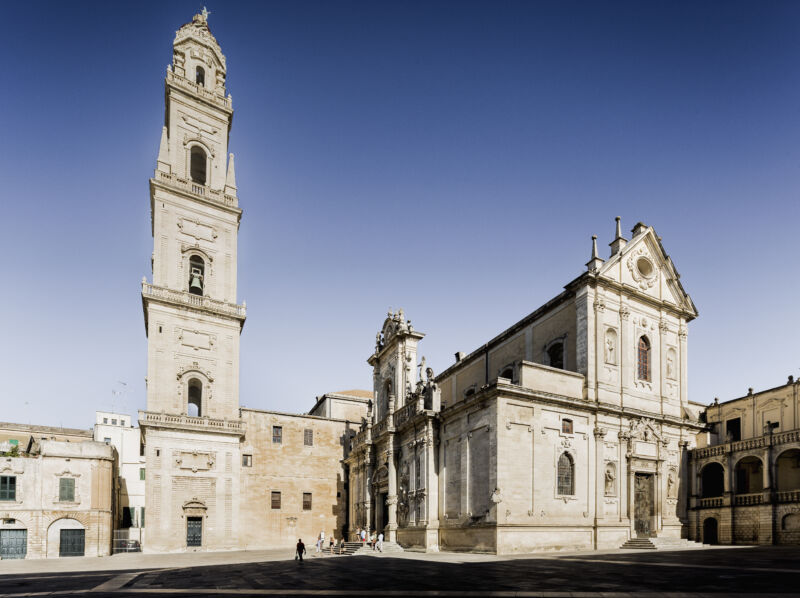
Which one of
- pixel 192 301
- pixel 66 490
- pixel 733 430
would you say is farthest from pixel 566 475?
pixel 66 490

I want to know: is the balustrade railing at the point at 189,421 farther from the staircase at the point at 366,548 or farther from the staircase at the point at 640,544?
the staircase at the point at 640,544

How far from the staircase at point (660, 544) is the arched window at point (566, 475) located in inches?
147

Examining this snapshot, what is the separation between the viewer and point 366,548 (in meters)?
33.6

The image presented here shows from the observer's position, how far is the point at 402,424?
36344 mm

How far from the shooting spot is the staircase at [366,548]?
32.5 meters

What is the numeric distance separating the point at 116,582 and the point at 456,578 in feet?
35.9

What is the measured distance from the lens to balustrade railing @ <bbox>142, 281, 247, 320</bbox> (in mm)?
38094

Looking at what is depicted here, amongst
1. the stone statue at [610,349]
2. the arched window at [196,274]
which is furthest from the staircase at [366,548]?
the arched window at [196,274]

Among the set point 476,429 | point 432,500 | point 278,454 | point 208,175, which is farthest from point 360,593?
point 208,175

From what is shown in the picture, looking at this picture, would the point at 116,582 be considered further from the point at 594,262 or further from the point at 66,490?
the point at 594,262

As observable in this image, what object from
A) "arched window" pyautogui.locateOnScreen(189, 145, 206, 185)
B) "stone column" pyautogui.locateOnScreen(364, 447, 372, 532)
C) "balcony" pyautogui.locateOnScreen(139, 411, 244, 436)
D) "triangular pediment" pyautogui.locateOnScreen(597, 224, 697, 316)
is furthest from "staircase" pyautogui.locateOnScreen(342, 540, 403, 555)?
"arched window" pyautogui.locateOnScreen(189, 145, 206, 185)

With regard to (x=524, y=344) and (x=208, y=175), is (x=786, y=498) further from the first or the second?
(x=208, y=175)

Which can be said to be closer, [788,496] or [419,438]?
[788,496]

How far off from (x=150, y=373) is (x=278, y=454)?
35.1 feet
